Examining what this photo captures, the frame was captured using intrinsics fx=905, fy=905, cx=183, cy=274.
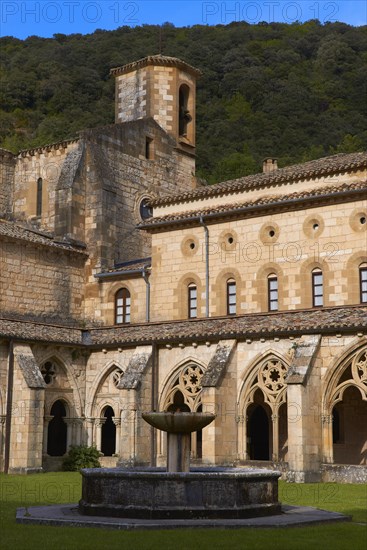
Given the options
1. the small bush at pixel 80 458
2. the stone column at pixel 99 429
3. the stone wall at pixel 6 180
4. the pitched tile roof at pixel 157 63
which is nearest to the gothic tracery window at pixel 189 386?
the stone column at pixel 99 429

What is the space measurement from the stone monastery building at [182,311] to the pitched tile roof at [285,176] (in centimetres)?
8

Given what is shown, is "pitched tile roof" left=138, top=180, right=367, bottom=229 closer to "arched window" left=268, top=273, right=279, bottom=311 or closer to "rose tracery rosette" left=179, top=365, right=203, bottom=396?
"arched window" left=268, top=273, right=279, bottom=311

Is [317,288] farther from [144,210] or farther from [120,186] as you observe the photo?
[144,210]

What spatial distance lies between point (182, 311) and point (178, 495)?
1949 centimetres

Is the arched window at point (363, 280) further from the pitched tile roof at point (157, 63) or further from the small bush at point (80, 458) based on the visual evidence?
the pitched tile roof at point (157, 63)

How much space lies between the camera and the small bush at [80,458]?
100 ft

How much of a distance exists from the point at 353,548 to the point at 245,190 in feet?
76.3

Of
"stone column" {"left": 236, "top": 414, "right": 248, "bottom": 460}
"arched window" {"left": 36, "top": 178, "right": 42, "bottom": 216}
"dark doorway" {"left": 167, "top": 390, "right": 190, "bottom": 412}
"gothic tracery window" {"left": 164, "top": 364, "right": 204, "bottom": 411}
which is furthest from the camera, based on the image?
"arched window" {"left": 36, "top": 178, "right": 42, "bottom": 216}

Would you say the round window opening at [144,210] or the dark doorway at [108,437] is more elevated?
the round window opening at [144,210]

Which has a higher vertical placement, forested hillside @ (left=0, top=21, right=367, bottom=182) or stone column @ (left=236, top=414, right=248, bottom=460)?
forested hillside @ (left=0, top=21, right=367, bottom=182)

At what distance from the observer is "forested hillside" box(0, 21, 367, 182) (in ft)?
221

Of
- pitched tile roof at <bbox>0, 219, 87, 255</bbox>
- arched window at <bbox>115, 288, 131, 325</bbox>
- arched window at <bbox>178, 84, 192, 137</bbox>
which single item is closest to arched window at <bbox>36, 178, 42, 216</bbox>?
pitched tile roof at <bbox>0, 219, 87, 255</bbox>

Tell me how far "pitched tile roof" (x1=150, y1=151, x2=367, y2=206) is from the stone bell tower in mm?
8270

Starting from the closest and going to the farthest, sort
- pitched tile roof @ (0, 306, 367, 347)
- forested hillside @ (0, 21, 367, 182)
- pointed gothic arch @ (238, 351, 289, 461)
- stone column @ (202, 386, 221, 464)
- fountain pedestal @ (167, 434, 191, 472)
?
fountain pedestal @ (167, 434, 191, 472), pitched tile roof @ (0, 306, 367, 347), stone column @ (202, 386, 221, 464), pointed gothic arch @ (238, 351, 289, 461), forested hillside @ (0, 21, 367, 182)
